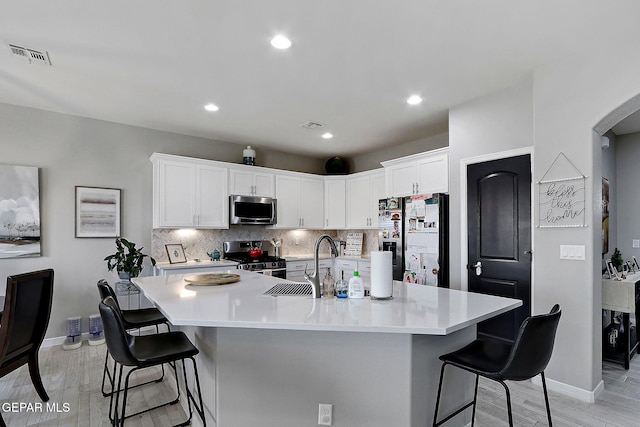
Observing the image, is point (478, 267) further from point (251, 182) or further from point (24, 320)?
point (24, 320)

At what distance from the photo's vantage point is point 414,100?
3621 millimetres

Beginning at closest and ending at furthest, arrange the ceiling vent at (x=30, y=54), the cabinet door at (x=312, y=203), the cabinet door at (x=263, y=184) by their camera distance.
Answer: the ceiling vent at (x=30, y=54)
the cabinet door at (x=263, y=184)
the cabinet door at (x=312, y=203)

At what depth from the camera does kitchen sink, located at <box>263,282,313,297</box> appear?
7.41 feet

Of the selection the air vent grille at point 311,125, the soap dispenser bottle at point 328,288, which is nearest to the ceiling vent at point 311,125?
the air vent grille at point 311,125

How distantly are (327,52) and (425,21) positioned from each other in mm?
756

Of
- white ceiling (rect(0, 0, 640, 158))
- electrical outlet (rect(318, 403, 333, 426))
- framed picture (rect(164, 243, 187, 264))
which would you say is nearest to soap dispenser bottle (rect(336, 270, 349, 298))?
electrical outlet (rect(318, 403, 333, 426))

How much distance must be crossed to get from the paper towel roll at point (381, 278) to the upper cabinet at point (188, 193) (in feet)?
11.0

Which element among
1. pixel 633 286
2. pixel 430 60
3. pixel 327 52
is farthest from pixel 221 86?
pixel 633 286

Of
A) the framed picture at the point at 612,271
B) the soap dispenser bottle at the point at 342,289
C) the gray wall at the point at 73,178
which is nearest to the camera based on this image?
the soap dispenser bottle at the point at 342,289

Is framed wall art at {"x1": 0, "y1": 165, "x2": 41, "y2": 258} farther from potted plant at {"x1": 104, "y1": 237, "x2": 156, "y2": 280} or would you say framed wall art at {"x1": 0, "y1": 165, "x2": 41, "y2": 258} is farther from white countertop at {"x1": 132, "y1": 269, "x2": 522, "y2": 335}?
white countertop at {"x1": 132, "y1": 269, "x2": 522, "y2": 335}

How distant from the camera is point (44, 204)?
156 inches

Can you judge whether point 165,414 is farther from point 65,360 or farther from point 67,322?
point 67,322

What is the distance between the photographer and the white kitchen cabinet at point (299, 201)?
5.60 meters

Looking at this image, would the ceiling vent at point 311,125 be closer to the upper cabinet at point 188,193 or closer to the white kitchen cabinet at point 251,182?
the white kitchen cabinet at point 251,182
